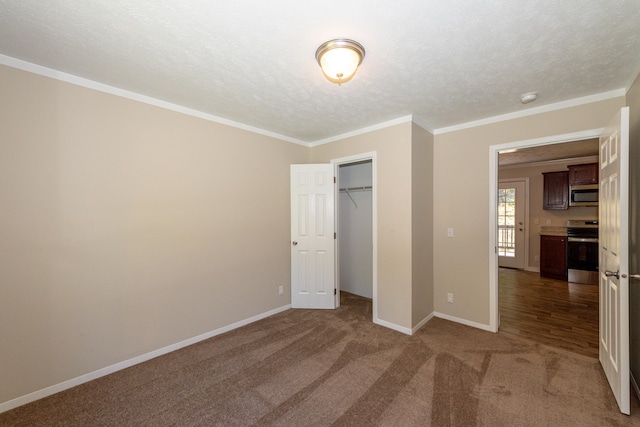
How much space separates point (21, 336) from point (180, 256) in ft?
3.85

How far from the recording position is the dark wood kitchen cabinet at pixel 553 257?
5348mm

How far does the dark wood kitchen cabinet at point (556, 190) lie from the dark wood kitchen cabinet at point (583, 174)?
0.68ft

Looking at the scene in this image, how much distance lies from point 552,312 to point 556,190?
3309 millimetres

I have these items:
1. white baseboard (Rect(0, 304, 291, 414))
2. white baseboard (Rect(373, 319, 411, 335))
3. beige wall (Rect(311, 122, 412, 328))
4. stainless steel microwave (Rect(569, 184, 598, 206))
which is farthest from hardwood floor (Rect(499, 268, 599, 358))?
white baseboard (Rect(0, 304, 291, 414))

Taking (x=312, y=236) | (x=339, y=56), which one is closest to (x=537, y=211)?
(x=312, y=236)

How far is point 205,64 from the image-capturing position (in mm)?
1956

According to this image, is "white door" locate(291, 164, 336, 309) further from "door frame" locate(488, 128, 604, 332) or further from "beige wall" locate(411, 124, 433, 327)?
"door frame" locate(488, 128, 604, 332)

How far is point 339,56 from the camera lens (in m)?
1.73

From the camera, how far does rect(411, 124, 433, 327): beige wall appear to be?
10.0 ft

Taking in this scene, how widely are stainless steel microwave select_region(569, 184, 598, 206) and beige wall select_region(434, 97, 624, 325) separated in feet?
12.4

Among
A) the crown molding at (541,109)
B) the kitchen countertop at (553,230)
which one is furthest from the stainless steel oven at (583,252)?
the crown molding at (541,109)

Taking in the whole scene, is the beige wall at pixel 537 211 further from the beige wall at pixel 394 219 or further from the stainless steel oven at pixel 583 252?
the beige wall at pixel 394 219

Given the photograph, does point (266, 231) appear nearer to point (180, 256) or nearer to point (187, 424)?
point (180, 256)

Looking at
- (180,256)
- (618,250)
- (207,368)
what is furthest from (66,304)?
(618,250)
